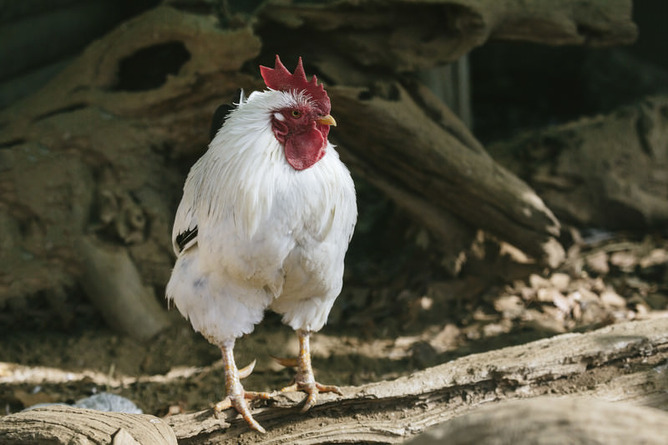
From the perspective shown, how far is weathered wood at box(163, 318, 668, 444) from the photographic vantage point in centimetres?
294

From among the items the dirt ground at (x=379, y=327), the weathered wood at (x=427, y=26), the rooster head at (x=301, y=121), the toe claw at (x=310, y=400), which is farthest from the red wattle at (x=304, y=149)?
the dirt ground at (x=379, y=327)

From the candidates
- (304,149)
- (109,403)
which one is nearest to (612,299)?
(304,149)

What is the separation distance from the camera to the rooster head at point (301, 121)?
9.17 ft

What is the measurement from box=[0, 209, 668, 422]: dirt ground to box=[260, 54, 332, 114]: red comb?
2116 mm

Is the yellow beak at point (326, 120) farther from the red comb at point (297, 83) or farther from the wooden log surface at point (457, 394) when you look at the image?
the wooden log surface at point (457, 394)

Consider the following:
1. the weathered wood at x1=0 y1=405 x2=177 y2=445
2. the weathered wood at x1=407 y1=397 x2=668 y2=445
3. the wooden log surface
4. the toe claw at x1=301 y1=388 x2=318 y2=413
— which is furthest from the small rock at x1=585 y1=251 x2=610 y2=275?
the weathered wood at x1=0 y1=405 x2=177 y2=445

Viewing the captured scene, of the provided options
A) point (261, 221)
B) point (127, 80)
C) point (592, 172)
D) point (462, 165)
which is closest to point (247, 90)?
point (127, 80)

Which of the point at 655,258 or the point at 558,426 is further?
the point at 655,258

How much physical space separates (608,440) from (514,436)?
0.80 ft

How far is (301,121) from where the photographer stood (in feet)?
9.17

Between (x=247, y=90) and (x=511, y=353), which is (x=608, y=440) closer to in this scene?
(x=511, y=353)

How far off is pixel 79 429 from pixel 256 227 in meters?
1.06

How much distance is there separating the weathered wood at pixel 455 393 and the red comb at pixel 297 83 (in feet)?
4.41

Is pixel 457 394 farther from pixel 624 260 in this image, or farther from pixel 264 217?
pixel 624 260
